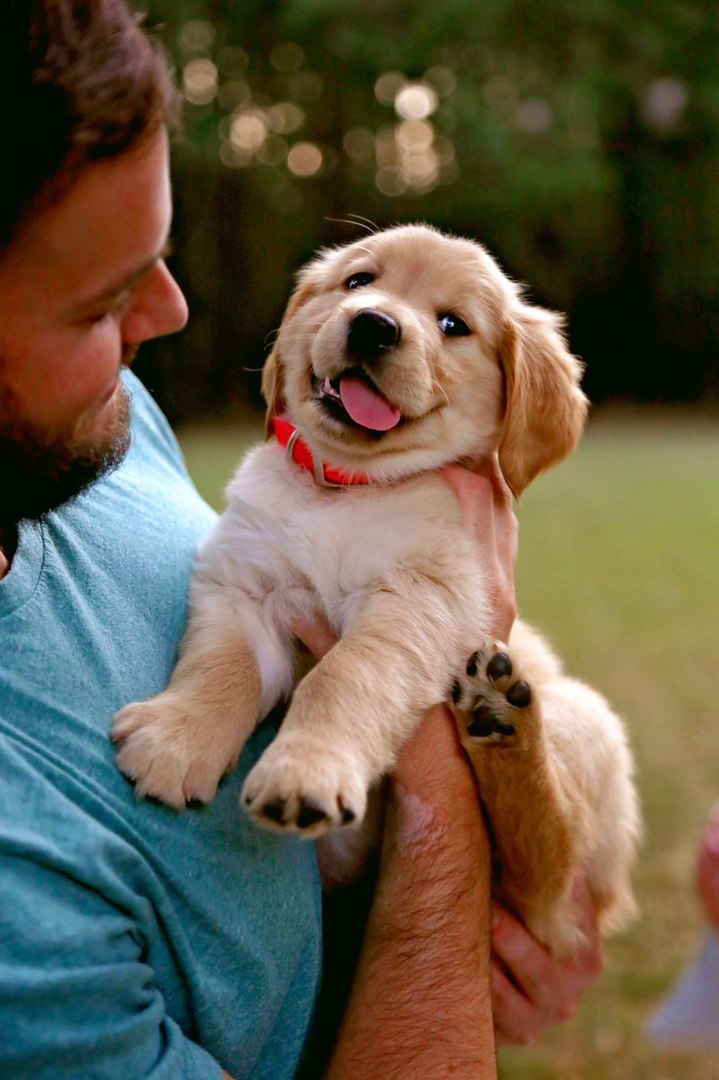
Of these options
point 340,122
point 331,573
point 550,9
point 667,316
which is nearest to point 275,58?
point 340,122

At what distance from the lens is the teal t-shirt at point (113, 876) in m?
1.45

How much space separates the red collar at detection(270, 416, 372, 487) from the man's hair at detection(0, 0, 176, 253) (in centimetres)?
91

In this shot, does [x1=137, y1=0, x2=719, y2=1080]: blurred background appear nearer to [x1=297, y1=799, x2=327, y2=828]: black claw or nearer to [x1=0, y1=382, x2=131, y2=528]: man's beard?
[x1=0, y1=382, x2=131, y2=528]: man's beard

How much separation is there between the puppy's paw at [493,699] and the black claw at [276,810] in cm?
48

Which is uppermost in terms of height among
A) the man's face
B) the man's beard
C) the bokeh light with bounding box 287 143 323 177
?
the man's face

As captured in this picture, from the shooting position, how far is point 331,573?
85.9 inches

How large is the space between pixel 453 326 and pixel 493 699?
2.89 ft

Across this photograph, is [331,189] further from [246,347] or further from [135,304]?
[135,304]

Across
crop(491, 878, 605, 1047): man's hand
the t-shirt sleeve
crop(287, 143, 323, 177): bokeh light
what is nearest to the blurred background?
crop(287, 143, 323, 177): bokeh light

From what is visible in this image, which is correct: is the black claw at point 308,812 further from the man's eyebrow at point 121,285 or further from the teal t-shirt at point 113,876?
the man's eyebrow at point 121,285

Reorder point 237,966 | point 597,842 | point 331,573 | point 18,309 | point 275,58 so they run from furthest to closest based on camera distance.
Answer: point 275,58
point 597,842
point 331,573
point 237,966
point 18,309

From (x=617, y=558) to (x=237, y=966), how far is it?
7.09m

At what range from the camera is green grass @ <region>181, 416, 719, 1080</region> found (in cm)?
367

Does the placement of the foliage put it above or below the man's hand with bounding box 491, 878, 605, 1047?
below
